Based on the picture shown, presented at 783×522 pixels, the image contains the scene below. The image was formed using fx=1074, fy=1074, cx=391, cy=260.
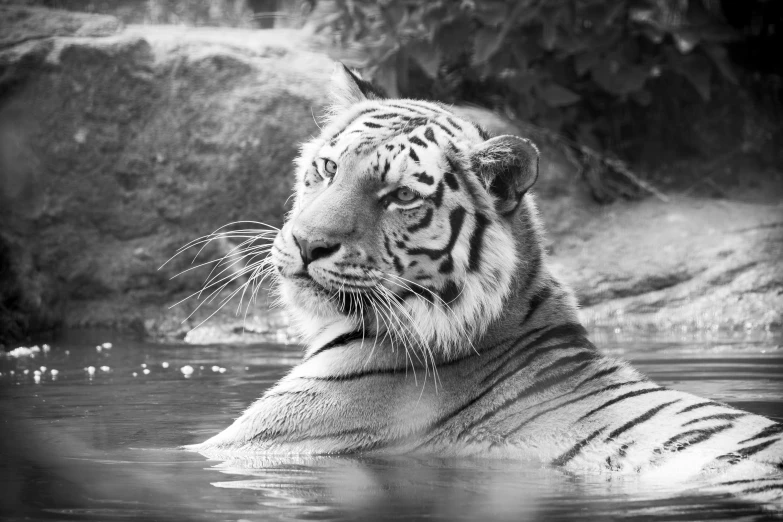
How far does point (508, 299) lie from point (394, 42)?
4976mm

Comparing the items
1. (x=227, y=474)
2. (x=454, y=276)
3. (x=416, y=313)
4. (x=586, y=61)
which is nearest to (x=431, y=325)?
(x=416, y=313)

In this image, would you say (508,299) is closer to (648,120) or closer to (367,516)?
(367,516)

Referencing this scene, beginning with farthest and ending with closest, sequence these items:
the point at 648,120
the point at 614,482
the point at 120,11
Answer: the point at 120,11
the point at 648,120
the point at 614,482

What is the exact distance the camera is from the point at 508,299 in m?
3.83

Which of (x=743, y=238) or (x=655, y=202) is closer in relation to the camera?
(x=743, y=238)

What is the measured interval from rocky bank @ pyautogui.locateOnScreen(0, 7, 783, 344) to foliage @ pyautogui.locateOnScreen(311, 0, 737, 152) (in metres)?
0.42

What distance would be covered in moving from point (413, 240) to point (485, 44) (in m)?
4.78

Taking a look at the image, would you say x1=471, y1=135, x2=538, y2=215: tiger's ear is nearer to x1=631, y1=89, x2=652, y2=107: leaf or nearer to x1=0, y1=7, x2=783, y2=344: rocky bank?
x1=0, y1=7, x2=783, y2=344: rocky bank

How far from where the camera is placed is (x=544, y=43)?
322 inches

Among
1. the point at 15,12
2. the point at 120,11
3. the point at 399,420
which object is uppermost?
the point at 399,420

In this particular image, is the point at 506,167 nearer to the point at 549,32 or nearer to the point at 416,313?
the point at 416,313

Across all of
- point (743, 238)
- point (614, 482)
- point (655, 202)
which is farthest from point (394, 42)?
point (614, 482)

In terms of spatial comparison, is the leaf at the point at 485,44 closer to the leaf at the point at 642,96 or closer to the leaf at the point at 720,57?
the leaf at the point at 642,96

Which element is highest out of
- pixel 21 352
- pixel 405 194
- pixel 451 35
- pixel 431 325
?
pixel 405 194
